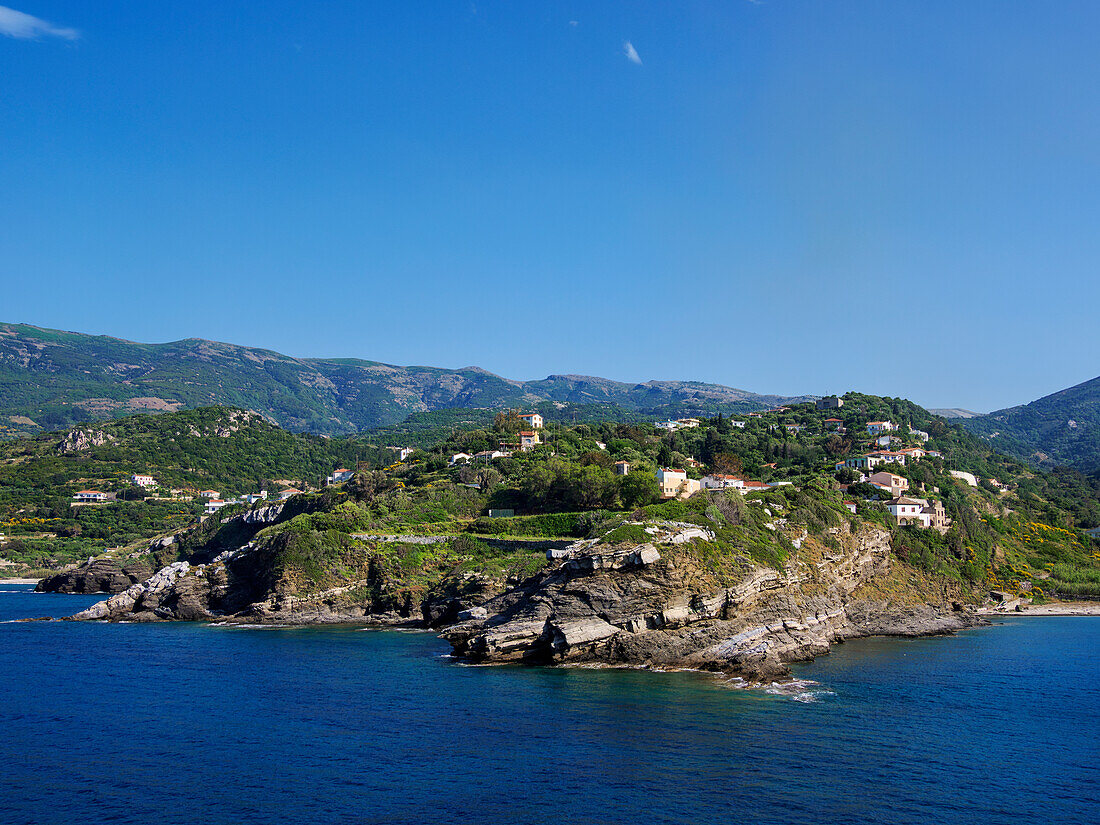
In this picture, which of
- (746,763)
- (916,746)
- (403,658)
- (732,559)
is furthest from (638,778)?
(732,559)

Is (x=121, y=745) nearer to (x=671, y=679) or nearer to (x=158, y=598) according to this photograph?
(x=671, y=679)

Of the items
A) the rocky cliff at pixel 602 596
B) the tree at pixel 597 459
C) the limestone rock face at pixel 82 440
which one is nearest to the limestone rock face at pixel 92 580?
the rocky cliff at pixel 602 596

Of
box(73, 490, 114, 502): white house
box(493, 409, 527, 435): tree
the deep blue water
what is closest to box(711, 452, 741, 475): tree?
box(493, 409, 527, 435): tree

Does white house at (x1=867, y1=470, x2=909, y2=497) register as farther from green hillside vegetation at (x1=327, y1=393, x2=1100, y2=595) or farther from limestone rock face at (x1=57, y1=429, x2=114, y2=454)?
limestone rock face at (x1=57, y1=429, x2=114, y2=454)

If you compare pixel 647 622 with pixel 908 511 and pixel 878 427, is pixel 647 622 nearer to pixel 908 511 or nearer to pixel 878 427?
pixel 908 511

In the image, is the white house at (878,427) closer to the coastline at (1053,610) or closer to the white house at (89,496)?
the coastline at (1053,610)
